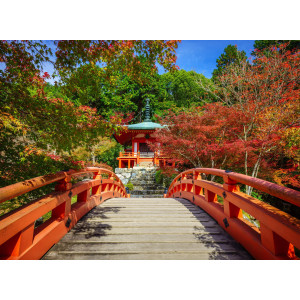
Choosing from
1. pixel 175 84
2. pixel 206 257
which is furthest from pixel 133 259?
pixel 175 84

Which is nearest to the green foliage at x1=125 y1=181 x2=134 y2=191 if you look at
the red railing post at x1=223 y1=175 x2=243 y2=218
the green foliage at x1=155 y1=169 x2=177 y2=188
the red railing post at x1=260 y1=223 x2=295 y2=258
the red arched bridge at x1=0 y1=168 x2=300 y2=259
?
the green foliage at x1=155 y1=169 x2=177 y2=188

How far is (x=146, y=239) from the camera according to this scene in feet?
6.33

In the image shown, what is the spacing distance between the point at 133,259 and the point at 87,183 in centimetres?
165

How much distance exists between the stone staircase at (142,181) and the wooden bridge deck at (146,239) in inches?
277

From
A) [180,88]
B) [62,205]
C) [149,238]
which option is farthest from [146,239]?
[180,88]

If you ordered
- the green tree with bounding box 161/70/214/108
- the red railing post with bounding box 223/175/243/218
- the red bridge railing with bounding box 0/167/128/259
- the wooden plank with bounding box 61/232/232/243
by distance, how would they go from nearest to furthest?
1. the red bridge railing with bounding box 0/167/128/259
2. the wooden plank with bounding box 61/232/232/243
3. the red railing post with bounding box 223/175/243/218
4. the green tree with bounding box 161/70/214/108

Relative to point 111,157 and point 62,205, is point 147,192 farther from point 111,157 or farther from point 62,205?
point 111,157

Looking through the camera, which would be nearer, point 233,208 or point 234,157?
point 233,208

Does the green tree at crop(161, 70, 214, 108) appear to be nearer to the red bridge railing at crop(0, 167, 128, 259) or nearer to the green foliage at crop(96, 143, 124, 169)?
the green foliage at crop(96, 143, 124, 169)

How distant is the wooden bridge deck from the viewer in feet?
5.40
